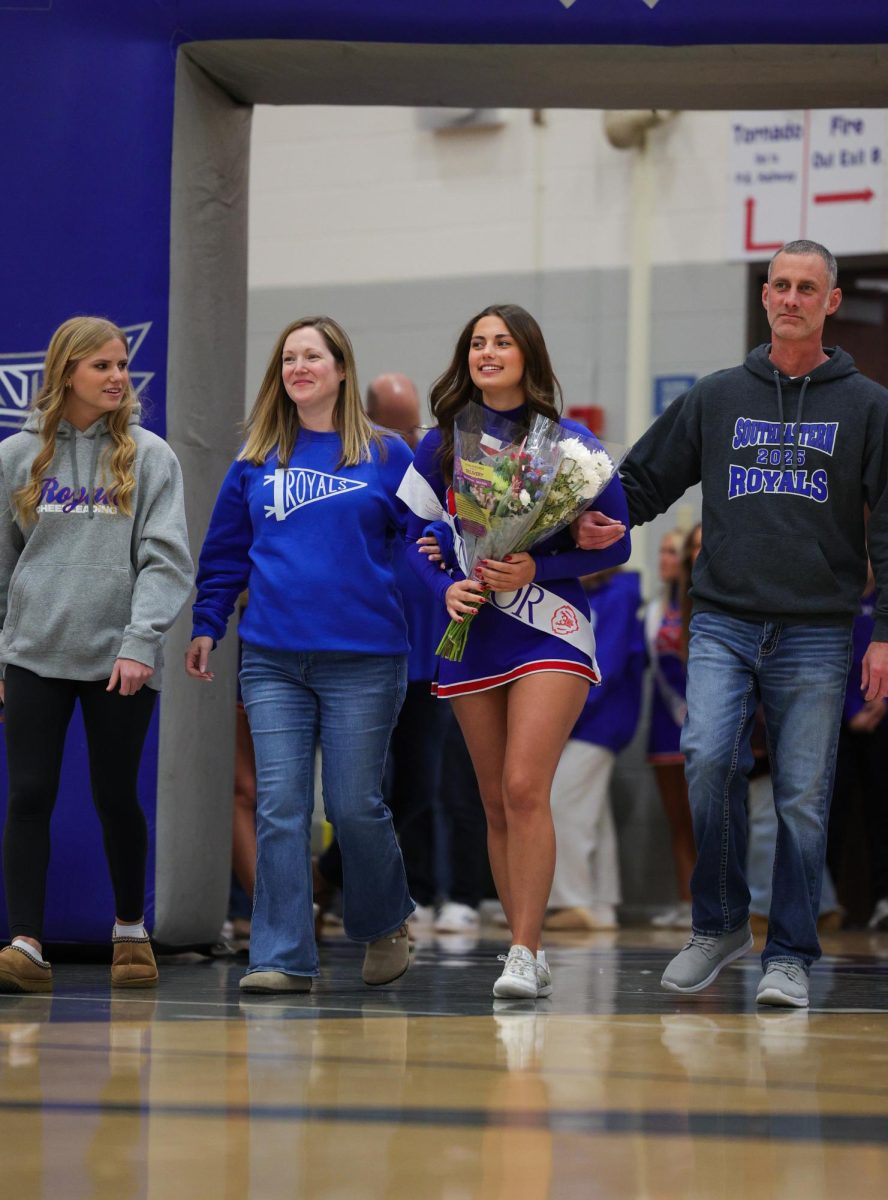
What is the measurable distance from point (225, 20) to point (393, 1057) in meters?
3.30

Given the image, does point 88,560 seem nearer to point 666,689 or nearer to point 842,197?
point 666,689

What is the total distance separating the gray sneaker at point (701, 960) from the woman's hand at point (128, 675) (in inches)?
58.6

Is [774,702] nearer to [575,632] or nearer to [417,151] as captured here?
[575,632]

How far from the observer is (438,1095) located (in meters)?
3.07

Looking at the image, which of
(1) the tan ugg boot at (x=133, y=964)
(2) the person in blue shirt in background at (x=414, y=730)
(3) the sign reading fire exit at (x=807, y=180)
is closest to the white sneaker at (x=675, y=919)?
(2) the person in blue shirt in background at (x=414, y=730)

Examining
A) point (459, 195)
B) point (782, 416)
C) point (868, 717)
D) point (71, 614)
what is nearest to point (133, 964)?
point (71, 614)

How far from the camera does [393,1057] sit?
3.50 m

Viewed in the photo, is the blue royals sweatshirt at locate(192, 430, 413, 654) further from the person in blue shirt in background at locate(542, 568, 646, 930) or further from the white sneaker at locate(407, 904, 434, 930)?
the person in blue shirt in background at locate(542, 568, 646, 930)

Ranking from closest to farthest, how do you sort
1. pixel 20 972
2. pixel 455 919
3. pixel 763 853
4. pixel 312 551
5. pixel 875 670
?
pixel 875 670 < pixel 20 972 < pixel 312 551 < pixel 455 919 < pixel 763 853

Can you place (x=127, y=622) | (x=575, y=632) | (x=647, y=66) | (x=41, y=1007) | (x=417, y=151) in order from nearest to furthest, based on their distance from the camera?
(x=41, y=1007), (x=575, y=632), (x=127, y=622), (x=647, y=66), (x=417, y=151)

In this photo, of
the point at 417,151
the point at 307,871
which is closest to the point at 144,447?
the point at 307,871

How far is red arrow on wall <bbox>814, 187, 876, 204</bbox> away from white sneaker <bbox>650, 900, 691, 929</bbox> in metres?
3.27

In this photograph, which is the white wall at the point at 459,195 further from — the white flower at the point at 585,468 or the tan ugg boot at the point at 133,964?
the tan ugg boot at the point at 133,964

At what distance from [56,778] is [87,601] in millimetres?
458
